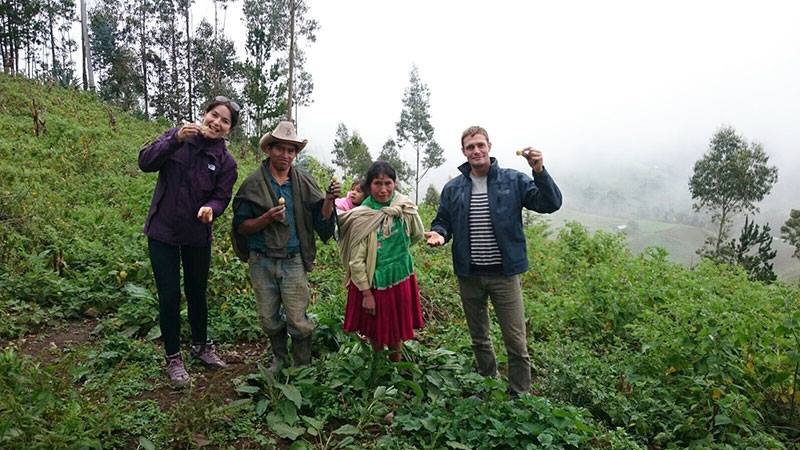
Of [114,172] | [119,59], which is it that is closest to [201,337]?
[114,172]

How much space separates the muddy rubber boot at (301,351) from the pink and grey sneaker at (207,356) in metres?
0.65

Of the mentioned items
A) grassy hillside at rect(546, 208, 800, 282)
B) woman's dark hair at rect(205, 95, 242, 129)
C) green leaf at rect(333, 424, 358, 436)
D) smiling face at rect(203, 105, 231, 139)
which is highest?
woman's dark hair at rect(205, 95, 242, 129)

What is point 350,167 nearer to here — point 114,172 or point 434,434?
point 114,172

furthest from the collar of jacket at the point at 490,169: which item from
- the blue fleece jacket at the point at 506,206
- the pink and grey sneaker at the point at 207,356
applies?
the pink and grey sneaker at the point at 207,356

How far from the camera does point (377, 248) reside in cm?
352

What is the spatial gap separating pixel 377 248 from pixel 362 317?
0.54m

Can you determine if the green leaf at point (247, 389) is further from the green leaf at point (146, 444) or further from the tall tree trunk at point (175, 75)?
the tall tree trunk at point (175, 75)

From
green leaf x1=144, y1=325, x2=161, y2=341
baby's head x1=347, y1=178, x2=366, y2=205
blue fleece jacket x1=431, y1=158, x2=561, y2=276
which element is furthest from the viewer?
green leaf x1=144, y1=325, x2=161, y2=341

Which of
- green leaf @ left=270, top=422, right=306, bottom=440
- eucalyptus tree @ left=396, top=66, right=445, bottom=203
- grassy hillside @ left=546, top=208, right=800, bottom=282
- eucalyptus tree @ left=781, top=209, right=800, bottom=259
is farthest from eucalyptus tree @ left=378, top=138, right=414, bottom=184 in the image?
grassy hillside @ left=546, top=208, right=800, bottom=282

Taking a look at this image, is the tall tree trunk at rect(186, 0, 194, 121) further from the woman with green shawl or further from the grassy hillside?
the grassy hillside

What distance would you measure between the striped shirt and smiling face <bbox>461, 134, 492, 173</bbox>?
0.16 meters

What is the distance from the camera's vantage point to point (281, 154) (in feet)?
11.1

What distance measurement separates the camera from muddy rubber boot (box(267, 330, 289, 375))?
361 cm

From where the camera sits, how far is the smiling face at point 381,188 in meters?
3.51
